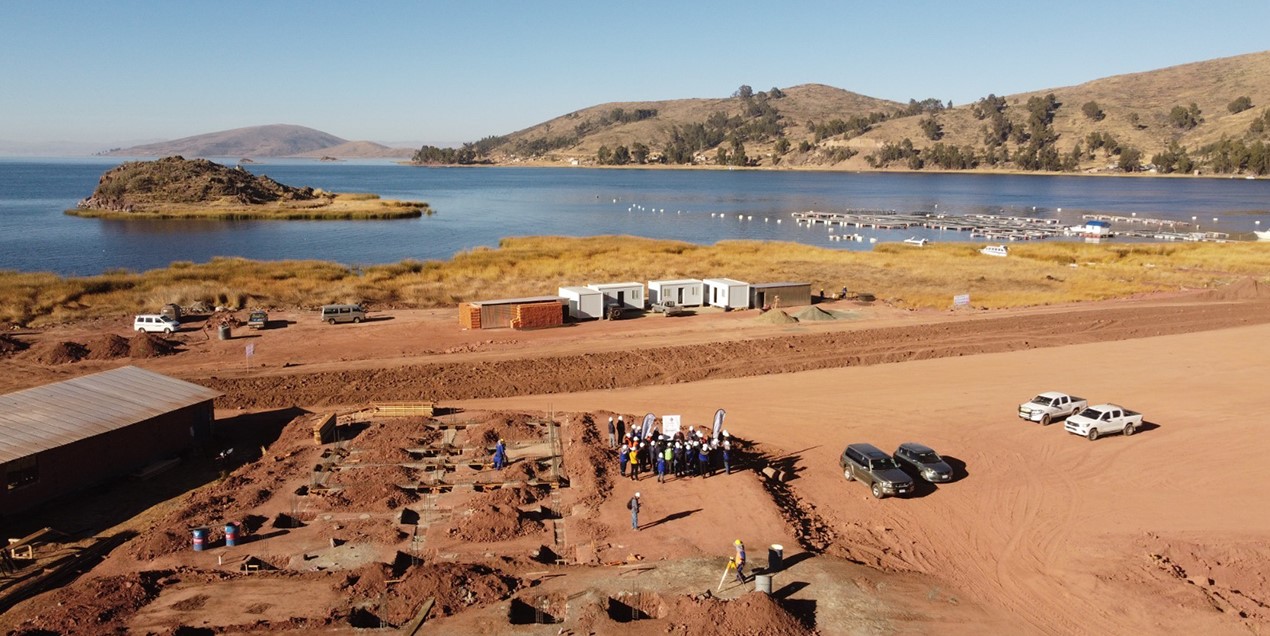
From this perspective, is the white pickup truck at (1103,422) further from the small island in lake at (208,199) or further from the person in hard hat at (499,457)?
the small island in lake at (208,199)

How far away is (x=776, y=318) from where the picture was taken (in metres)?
48.0

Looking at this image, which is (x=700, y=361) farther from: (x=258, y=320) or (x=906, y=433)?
(x=258, y=320)

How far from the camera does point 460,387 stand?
3506 centimetres

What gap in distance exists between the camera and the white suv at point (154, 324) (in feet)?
146

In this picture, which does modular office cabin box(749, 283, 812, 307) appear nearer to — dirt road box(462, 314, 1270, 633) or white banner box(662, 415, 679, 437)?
dirt road box(462, 314, 1270, 633)

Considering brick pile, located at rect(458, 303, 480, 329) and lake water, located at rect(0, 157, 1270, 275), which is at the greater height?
lake water, located at rect(0, 157, 1270, 275)

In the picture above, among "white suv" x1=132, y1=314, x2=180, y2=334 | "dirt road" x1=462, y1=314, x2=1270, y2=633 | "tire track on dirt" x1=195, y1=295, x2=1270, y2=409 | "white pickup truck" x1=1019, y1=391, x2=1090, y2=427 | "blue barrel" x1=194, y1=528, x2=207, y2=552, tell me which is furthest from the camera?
"white suv" x1=132, y1=314, x2=180, y2=334

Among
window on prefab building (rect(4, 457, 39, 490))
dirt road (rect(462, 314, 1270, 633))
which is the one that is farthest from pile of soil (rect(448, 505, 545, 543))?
Answer: window on prefab building (rect(4, 457, 39, 490))

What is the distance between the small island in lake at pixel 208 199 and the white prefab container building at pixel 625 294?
91.8 metres

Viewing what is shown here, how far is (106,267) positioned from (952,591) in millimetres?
84435

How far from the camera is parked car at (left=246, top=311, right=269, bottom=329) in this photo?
45.6m

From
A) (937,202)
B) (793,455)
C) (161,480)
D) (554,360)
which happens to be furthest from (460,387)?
(937,202)

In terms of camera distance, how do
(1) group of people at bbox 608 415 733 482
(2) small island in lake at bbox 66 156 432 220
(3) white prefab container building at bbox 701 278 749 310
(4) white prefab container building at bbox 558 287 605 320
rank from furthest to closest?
(2) small island in lake at bbox 66 156 432 220 < (3) white prefab container building at bbox 701 278 749 310 < (4) white prefab container building at bbox 558 287 605 320 < (1) group of people at bbox 608 415 733 482

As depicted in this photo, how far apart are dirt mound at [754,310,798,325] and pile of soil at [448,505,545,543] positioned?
28527 millimetres
